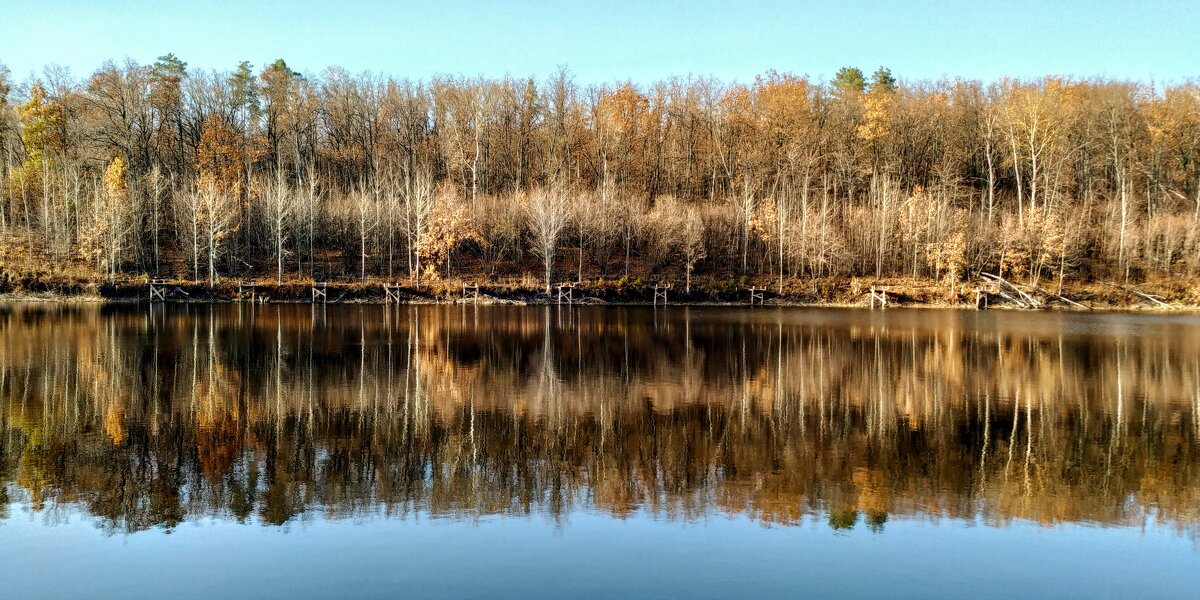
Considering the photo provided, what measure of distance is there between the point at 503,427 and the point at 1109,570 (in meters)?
10.5

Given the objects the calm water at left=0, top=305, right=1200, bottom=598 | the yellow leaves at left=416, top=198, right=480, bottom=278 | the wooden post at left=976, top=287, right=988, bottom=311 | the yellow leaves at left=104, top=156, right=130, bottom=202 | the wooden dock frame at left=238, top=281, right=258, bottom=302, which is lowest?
the calm water at left=0, top=305, right=1200, bottom=598

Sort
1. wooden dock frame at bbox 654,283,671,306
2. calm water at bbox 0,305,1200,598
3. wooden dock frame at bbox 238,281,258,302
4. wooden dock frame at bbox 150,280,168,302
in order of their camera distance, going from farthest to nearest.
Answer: wooden dock frame at bbox 654,283,671,306, wooden dock frame at bbox 238,281,258,302, wooden dock frame at bbox 150,280,168,302, calm water at bbox 0,305,1200,598

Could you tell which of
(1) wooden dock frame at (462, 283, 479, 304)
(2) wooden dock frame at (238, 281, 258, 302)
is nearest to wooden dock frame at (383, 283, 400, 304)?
(1) wooden dock frame at (462, 283, 479, 304)

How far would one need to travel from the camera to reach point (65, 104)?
230 feet

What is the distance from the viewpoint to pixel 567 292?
60531mm

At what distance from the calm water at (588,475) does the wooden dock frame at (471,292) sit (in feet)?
104

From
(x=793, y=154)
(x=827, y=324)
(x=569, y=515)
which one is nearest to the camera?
(x=569, y=515)

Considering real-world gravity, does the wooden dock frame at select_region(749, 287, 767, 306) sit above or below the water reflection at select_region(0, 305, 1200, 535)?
above

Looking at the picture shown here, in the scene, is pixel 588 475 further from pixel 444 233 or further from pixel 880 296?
pixel 444 233

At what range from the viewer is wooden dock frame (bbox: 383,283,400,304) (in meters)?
58.0

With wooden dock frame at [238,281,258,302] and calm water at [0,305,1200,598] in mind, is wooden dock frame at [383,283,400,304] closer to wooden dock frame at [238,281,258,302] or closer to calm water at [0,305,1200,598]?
wooden dock frame at [238,281,258,302]

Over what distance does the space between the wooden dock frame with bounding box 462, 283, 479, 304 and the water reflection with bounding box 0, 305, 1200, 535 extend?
2651 centimetres

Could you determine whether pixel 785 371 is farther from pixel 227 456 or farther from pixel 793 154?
pixel 793 154

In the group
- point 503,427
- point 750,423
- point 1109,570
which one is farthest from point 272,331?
point 1109,570
